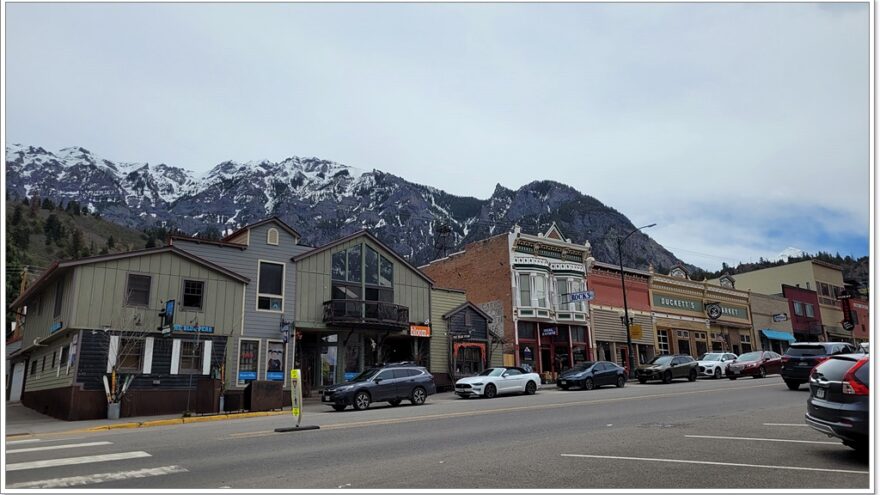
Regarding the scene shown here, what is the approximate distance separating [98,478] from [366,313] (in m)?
22.4

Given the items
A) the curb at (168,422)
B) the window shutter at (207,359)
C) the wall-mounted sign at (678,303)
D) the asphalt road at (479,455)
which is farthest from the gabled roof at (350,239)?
the wall-mounted sign at (678,303)

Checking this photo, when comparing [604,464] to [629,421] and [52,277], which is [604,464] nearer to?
[629,421]

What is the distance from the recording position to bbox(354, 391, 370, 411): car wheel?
71.6ft

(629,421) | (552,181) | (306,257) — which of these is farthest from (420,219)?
(629,421)

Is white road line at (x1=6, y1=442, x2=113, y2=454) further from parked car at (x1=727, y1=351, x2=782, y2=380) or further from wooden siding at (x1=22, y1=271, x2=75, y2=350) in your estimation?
parked car at (x1=727, y1=351, x2=782, y2=380)

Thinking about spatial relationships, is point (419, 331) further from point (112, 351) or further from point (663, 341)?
point (663, 341)

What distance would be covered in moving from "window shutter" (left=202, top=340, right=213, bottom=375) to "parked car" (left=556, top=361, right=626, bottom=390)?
15.6m

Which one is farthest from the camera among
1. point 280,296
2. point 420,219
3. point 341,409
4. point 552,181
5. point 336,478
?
point 420,219

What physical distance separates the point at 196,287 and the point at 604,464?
2148 centimetres

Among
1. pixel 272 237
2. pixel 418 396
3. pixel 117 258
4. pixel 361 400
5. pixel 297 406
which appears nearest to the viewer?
pixel 297 406

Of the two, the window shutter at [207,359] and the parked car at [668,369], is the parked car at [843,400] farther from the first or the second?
the parked car at [668,369]

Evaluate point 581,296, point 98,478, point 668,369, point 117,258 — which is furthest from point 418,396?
point 581,296

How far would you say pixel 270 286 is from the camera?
29.2 metres

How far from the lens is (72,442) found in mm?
13742
